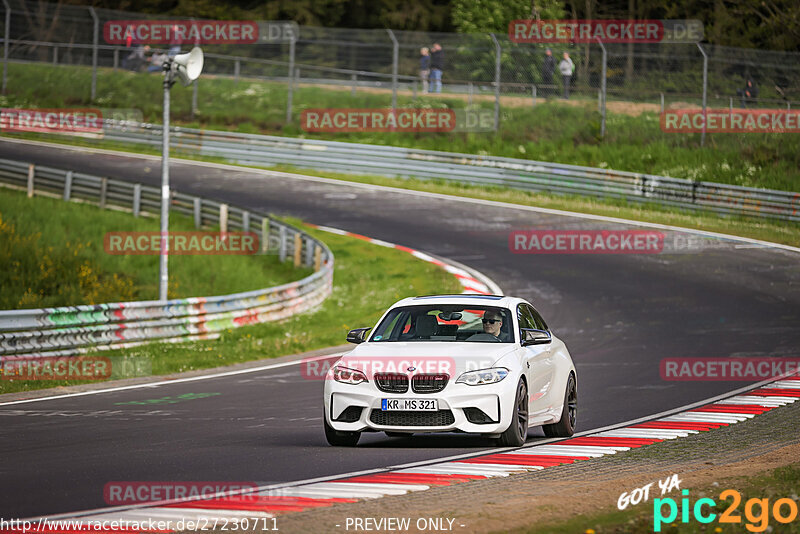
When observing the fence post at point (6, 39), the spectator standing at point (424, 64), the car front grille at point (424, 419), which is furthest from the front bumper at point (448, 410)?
the fence post at point (6, 39)

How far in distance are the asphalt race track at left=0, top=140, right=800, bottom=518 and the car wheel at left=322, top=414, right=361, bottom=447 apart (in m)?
0.13

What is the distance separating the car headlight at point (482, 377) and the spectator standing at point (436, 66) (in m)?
31.5

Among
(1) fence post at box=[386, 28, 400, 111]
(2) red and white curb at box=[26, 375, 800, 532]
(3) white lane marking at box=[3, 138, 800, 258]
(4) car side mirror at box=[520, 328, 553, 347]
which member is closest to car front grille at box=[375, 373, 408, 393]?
(2) red and white curb at box=[26, 375, 800, 532]

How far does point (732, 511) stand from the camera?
755cm

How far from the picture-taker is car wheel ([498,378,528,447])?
10.7 m

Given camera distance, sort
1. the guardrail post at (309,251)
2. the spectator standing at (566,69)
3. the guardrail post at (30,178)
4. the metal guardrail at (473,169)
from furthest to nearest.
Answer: the spectator standing at (566,69) < the guardrail post at (30,178) < the metal guardrail at (473,169) < the guardrail post at (309,251)

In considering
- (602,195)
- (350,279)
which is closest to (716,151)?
(602,195)

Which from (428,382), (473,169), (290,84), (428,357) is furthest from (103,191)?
(428,382)

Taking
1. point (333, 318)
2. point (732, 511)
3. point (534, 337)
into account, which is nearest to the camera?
point (732, 511)

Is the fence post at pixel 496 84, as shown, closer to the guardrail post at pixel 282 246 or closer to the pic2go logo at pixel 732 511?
the guardrail post at pixel 282 246

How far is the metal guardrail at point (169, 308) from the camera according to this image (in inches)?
707

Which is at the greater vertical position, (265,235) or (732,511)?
(732,511)

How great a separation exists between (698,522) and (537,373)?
4.04 meters

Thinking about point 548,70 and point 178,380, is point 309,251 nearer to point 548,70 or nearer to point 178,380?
point 178,380
